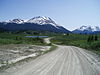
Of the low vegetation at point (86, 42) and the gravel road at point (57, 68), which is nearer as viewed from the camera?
the gravel road at point (57, 68)

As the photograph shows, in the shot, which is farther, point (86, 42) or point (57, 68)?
point (86, 42)

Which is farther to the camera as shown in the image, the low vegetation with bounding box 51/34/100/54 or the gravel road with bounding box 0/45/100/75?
the low vegetation with bounding box 51/34/100/54

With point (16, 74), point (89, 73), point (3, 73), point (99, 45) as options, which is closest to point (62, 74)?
point (89, 73)

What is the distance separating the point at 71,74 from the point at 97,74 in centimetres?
202

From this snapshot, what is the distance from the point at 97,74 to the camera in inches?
412

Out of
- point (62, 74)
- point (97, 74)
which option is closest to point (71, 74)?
point (62, 74)

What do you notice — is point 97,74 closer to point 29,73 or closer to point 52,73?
point 52,73

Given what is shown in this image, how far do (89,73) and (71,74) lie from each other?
1.57 meters

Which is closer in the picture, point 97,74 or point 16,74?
point 16,74

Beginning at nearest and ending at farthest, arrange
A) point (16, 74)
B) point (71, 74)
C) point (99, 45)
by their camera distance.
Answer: point (16, 74), point (71, 74), point (99, 45)

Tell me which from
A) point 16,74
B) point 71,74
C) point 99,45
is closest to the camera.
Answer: point 16,74

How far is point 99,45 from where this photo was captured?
4297 centimetres

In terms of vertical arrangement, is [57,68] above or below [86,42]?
above

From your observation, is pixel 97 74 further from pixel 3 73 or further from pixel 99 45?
pixel 99 45
